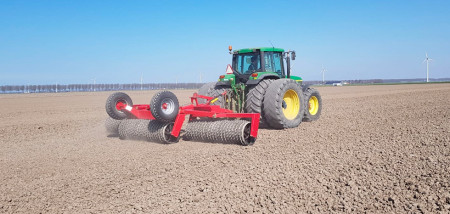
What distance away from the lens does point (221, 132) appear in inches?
274

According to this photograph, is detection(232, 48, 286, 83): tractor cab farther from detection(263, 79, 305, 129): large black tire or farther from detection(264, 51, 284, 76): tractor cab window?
detection(263, 79, 305, 129): large black tire

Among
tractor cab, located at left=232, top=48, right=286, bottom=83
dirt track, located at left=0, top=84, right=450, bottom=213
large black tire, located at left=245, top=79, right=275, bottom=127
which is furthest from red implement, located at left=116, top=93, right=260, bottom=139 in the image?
tractor cab, located at left=232, top=48, right=286, bottom=83

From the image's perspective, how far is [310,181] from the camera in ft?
14.4

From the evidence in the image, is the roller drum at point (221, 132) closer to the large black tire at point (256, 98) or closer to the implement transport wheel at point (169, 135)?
the implement transport wheel at point (169, 135)

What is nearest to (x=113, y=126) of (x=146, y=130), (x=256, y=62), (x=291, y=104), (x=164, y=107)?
(x=146, y=130)

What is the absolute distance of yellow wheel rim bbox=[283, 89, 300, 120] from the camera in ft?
28.8

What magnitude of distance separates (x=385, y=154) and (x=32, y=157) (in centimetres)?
566

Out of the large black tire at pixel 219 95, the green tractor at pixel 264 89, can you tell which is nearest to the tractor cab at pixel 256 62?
the green tractor at pixel 264 89

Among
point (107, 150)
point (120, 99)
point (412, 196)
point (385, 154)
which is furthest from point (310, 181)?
point (120, 99)

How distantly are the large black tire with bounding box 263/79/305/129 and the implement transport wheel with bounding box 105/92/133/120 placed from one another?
287cm

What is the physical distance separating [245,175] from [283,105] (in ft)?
13.1

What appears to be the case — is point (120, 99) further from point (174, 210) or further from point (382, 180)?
point (382, 180)

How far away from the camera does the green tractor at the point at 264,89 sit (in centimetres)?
788

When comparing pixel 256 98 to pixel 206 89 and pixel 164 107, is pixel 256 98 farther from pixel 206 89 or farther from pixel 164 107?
pixel 164 107
